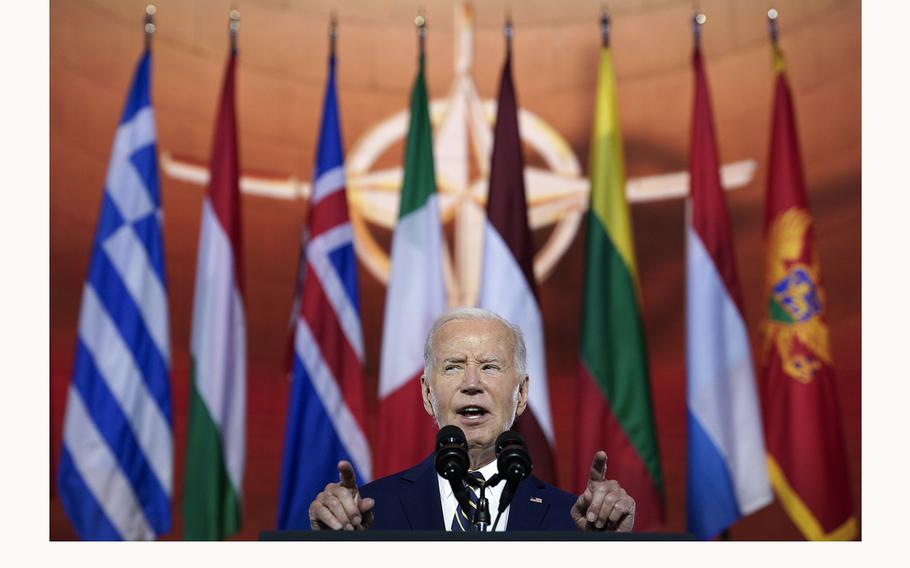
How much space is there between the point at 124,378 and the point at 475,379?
3.75 m

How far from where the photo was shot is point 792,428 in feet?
19.4

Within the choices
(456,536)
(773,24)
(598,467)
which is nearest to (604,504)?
(598,467)

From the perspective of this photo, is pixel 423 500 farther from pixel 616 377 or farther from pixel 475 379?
pixel 616 377

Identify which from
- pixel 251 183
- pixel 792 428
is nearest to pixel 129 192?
pixel 251 183

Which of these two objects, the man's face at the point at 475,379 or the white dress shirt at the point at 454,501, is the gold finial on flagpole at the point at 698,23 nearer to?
the man's face at the point at 475,379

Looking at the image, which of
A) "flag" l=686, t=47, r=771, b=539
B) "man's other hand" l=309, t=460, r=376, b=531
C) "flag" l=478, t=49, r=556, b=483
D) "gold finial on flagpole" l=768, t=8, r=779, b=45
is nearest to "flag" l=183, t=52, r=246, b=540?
"flag" l=478, t=49, r=556, b=483

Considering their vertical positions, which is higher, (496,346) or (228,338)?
(228,338)

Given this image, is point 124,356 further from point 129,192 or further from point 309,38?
point 309,38

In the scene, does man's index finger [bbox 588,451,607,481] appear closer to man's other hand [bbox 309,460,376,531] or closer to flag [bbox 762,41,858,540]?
man's other hand [bbox 309,460,376,531]

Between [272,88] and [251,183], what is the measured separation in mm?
663

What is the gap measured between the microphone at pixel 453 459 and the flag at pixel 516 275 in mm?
3515

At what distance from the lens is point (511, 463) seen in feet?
6.86

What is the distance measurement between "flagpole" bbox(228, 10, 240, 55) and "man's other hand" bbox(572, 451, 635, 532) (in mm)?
4743

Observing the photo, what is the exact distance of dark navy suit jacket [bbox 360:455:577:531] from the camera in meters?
2.59
